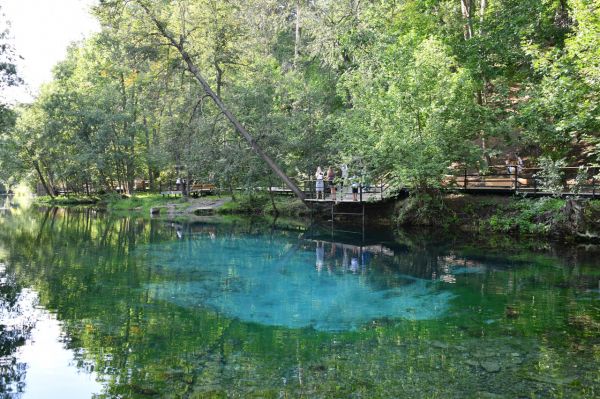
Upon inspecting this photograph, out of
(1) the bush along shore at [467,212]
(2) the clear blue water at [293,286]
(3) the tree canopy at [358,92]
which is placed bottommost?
(2) the clear blue water at [293,286]

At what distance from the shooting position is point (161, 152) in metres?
34.3

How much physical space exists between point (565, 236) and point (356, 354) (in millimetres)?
15181

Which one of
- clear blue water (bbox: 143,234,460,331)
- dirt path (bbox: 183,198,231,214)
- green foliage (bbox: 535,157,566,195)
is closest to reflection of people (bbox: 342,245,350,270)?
clear blue water (bbox: 143,234,460,331)

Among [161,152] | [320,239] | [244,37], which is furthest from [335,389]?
[161,152]

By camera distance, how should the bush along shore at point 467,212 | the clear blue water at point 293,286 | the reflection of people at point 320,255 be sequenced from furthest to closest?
the bush along shore at point 467,212
the reflection of people at point 320,255
the clear blue water at point 293,286

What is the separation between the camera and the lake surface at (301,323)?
6.69 m

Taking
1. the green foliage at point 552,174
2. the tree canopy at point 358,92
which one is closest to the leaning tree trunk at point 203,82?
the tree canopy at point 358,92

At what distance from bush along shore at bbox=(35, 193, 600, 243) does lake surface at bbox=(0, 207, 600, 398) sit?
1920 mm

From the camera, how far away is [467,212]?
23.5m

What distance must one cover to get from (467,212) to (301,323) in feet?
52.9

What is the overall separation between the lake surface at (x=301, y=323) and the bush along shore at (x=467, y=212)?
192 centimetres

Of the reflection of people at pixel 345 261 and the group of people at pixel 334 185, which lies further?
the group of people at pixel 334 185

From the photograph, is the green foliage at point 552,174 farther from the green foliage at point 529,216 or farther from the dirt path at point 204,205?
the dirt path at point 204,205

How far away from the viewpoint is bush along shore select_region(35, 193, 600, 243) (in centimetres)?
1911
